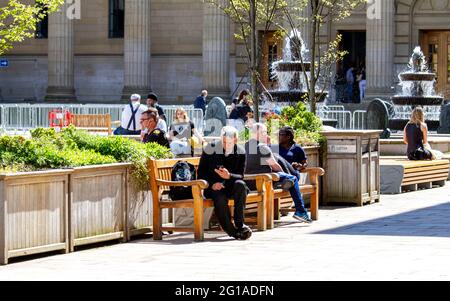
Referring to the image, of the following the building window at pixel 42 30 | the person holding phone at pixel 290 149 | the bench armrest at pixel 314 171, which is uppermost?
the building window at pixel 42 30

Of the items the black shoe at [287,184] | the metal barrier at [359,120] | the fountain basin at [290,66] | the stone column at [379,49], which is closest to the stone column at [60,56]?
the stone column at [379,49]

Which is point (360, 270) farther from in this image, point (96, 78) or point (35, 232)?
point (96, 78)

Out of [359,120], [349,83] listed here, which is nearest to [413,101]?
[359,120]

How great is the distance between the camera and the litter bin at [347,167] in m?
23.5

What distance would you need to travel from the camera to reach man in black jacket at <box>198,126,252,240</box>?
18.3m

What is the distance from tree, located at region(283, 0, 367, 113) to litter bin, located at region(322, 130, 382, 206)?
267 inches

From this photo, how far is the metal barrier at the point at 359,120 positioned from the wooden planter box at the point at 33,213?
25053mm

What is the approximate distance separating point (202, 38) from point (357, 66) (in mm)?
6428

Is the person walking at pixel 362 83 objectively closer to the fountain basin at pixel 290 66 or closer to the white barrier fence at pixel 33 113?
the white barrier fence at pixel 33 113

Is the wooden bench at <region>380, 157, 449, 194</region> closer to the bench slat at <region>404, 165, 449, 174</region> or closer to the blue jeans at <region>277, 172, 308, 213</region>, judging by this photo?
the bench slat at <region>404, 165, 449, 174</region>

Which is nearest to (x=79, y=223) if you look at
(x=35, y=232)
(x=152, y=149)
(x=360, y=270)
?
(x=35, y=232)

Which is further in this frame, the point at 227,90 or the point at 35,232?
the point at 227,90

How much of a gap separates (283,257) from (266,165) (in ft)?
13.9

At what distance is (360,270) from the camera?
1488 centimetres
